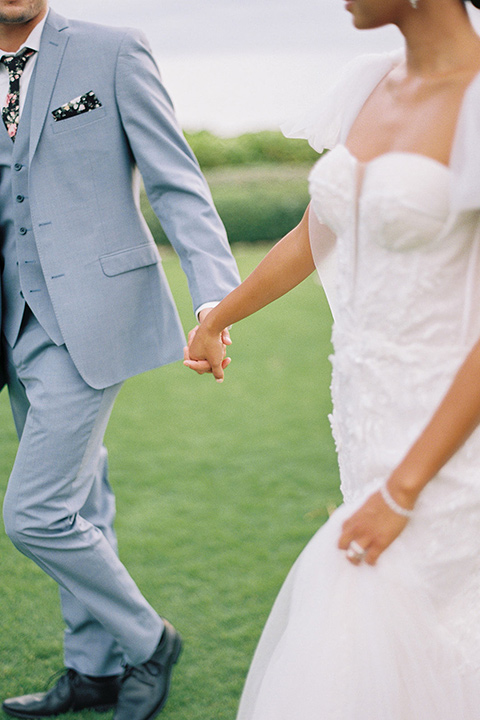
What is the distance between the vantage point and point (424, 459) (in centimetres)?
139

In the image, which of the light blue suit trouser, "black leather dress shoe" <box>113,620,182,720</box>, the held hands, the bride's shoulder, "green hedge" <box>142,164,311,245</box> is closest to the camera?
the bride's shoulder

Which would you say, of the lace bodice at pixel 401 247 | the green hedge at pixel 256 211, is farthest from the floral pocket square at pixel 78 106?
the green hedge at pixel 256 211

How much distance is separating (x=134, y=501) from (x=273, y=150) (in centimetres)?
1420

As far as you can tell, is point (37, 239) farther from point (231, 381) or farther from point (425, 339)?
point (231, 381)

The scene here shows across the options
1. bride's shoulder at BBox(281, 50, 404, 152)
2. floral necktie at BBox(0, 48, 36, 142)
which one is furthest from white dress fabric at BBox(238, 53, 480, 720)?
floral necktie at BBox(0, 48, 36, 142)

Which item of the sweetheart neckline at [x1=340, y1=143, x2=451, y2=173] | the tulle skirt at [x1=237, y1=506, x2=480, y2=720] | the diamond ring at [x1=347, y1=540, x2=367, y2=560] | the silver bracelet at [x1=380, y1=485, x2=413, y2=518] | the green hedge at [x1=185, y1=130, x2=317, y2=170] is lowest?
the green hedge at [x1=185, y1=130, x2=317, y2=170]

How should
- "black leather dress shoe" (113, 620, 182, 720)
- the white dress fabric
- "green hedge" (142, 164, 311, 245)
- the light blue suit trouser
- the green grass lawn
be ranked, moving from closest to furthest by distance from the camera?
the white dress fabric, the light blue suit trouser, "black leather dress shoe" (113, 620, 182, 720), the green grass lawn, "green hedge" (142, 164, 311, 245)

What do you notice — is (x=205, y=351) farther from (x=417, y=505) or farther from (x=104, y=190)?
(x=417, y=505)

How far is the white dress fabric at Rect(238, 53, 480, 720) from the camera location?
1473 mm

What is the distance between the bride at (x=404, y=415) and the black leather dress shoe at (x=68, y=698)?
111cm

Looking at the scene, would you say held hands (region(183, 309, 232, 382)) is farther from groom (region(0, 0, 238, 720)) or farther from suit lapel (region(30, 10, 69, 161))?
→ suit lapel (region(30, 10, 69, 161))

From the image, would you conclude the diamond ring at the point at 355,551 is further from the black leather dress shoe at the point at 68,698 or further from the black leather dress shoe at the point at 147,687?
the black leather dress shoe at the point at 68,698

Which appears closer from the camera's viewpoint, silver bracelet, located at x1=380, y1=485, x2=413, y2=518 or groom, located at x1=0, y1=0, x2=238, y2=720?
silver bracelet, located at x1=380, y1=485, x2=413, y2=518

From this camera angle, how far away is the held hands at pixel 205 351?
2123 mm
